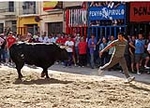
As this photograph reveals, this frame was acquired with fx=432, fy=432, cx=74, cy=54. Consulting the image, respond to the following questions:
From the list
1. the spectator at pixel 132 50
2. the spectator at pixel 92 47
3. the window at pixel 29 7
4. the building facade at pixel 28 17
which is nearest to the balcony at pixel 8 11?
the building facade at pixel 28 17

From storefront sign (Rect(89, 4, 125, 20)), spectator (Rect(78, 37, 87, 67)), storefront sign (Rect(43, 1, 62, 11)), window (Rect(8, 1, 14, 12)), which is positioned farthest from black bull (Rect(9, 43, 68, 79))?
window (Rect(8, 1, 14, 12))

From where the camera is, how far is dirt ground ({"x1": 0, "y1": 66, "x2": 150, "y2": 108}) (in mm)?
9539

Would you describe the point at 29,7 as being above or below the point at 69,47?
above

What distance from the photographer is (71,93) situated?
436 inches

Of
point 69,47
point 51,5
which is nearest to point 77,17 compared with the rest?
point 69,47

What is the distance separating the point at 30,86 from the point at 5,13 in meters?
26.1

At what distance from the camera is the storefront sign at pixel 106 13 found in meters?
19.7

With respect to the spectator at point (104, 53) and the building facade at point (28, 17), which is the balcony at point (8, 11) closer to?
the building facade at point (28, 17)

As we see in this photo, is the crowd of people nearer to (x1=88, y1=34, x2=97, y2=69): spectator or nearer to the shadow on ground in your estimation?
(x1=88, y1=34, x2=97, y2=69): spectator

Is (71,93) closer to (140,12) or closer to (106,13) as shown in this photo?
(140,12)

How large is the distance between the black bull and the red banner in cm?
543

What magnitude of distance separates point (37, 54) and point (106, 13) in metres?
6.92

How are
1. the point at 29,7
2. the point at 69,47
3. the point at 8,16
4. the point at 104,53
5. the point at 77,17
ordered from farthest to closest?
the point at 8,16 < the point at 29,7 < the point at 77,17 < the point at 69,47 < the point at 104,53

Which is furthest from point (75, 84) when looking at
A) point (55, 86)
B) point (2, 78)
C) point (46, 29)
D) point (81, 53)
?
point (46, 29)
